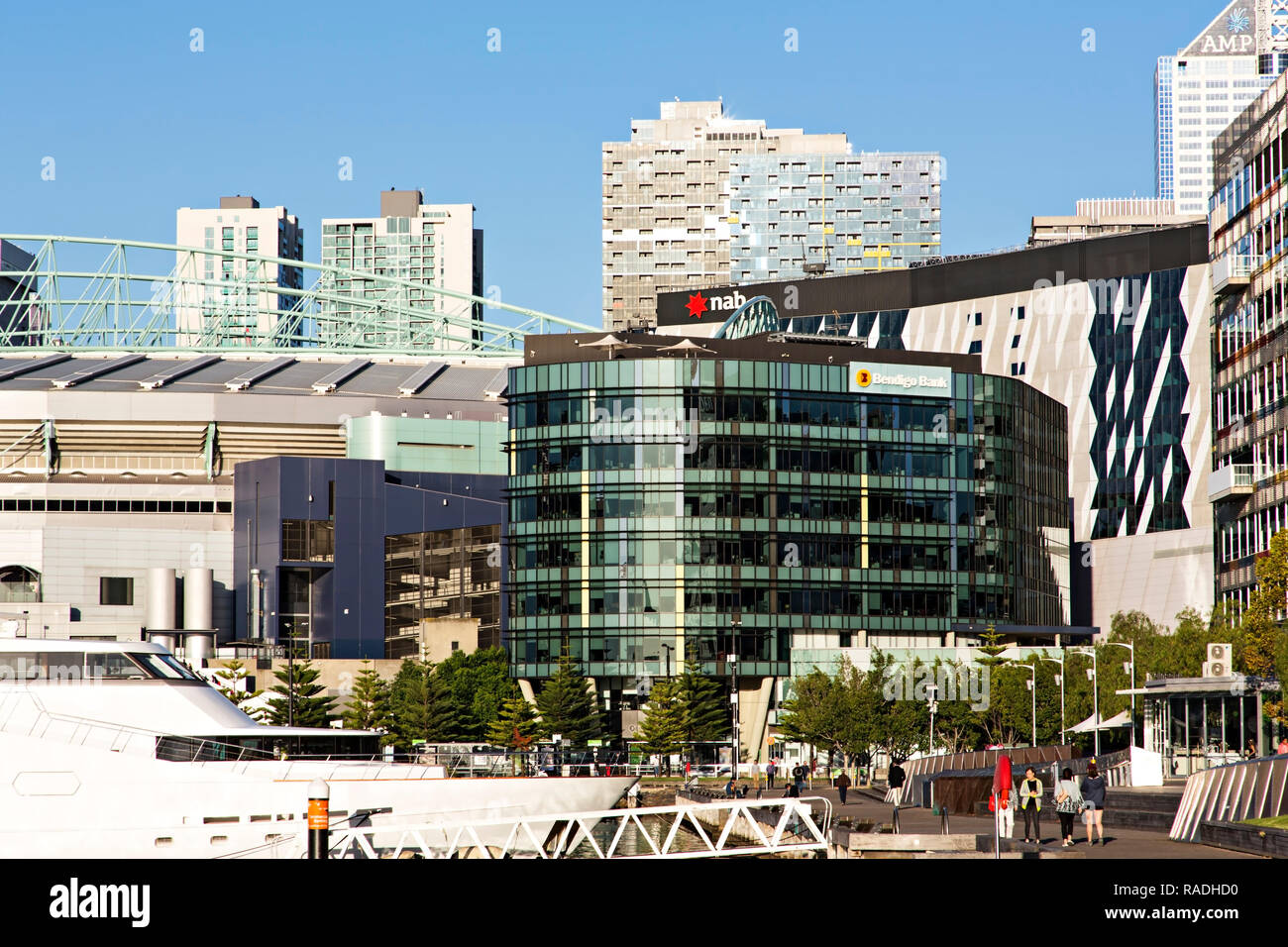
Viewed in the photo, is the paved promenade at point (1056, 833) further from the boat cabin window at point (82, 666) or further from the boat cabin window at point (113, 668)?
the boat cabin window at point (113, 668)

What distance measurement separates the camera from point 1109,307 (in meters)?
189

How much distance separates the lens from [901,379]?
144 m

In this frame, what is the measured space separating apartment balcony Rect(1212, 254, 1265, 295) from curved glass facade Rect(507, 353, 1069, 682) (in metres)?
41.6

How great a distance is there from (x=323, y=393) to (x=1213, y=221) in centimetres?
10080

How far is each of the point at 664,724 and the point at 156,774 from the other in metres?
75.6

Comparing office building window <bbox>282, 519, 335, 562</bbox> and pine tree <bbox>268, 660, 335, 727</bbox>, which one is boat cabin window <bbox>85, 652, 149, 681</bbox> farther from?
office building window <bbox>282, 519, 335, 562</bbox>

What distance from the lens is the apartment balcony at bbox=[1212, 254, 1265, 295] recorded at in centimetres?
10188

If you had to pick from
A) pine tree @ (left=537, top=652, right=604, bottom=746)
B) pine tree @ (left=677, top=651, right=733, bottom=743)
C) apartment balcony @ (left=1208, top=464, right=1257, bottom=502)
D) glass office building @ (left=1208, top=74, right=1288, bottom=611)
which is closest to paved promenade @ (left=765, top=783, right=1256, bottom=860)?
glass office building @ (left=1208, top=74, right=1288, bottom=611)

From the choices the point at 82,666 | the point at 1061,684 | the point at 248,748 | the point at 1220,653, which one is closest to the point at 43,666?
the point at 82,666

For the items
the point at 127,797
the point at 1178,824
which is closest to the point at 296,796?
the point at 127,797

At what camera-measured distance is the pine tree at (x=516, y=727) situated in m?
128

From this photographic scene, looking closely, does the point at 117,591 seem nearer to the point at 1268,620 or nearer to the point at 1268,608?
the point at 1268,608

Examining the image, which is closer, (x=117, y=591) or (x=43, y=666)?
(x=43, y=666)

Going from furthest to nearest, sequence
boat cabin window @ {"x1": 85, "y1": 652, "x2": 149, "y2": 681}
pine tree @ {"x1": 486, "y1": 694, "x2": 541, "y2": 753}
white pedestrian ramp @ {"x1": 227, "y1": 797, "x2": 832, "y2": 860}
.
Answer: pine tree @ {"x1": 486, "y1": 694, "x2": 541, "y2": 753}, boat cabin window @ {"x1": 85, "y1": 652, "x2": 149, "y2": 681}, white pedestrian ramp @ {"x1": 227, "y1": 797, "x2": 832, "y2": 860}
